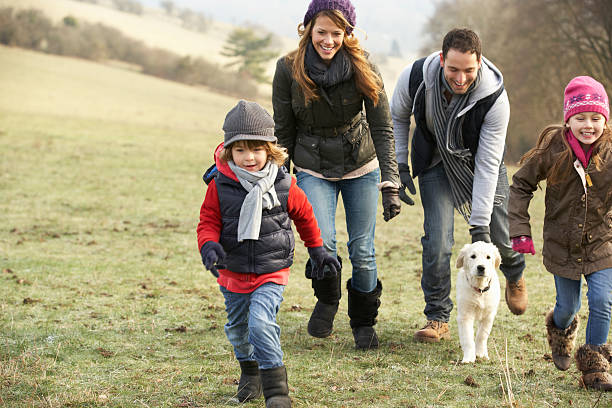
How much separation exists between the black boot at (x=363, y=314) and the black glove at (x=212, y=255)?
1.98 metres

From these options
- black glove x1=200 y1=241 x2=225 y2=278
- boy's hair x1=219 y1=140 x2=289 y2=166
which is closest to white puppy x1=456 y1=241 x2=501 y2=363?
boy's hair x1=219 y1=140 x2=289 y2=166

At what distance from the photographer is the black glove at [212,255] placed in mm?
3968

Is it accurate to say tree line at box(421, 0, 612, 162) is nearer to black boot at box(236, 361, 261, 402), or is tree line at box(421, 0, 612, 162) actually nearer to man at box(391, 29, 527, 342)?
man at box(391, 29, 527, 342)

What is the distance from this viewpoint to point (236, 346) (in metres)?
4.55

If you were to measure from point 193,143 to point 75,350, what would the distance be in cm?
2424

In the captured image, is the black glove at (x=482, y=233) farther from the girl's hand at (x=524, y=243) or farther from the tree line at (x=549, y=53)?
the tree line at (x=549, y=53)

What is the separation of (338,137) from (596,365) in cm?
250

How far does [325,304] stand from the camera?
19.3ft

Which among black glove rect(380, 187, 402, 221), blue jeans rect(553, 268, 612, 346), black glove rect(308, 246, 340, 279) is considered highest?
black glove rect(380, 187, 402, 221)

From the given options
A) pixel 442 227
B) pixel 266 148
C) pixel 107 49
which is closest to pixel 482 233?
pixel 442 227

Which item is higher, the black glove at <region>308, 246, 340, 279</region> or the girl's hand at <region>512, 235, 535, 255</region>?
the girl's hand at <region>512, 235, 535, 255</region>

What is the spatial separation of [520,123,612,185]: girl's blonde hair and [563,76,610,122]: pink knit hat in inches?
5.4

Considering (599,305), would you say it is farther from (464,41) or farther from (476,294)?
(464,41)

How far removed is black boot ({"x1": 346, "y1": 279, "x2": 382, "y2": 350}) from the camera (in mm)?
5812
